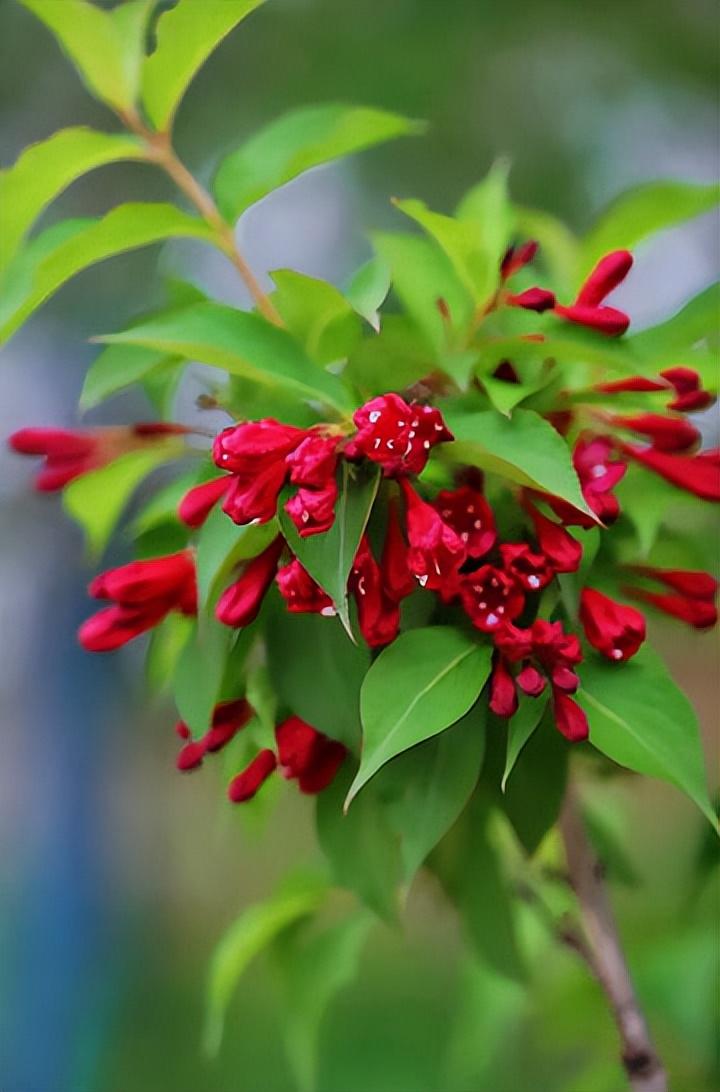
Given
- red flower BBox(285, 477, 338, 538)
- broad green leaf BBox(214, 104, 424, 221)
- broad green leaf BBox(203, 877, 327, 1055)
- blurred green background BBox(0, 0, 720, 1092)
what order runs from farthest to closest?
blurred green background BBox(0, 0, 720, 1092)
broad green leaf BBox(203, 877, 327, 1055)
broad green leaf BBox(214, 104, 424, 221)
red flower BBox(285, 477, 338, 538)

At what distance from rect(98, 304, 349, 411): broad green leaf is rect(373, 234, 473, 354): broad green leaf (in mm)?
67

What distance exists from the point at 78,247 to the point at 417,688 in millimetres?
209

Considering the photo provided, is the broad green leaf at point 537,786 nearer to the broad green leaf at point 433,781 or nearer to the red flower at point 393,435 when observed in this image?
the broad green leaf at point 433,781

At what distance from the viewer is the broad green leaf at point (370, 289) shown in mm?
416

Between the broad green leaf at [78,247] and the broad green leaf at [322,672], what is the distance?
155 millimetres

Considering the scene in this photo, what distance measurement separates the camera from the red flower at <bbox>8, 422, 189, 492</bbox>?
1.65ft

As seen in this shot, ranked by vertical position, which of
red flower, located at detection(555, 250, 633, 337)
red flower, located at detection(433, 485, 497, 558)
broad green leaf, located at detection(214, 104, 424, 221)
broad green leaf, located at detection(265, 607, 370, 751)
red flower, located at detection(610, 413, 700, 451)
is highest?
broad green leaf, located at detection(214, 104, 424, 221)

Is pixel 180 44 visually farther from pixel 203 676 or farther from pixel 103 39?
pixel 203 676

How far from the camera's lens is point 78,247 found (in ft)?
1.42

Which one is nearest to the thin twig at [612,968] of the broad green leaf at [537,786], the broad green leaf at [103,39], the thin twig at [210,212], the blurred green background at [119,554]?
the broad green leaf at [537,786]

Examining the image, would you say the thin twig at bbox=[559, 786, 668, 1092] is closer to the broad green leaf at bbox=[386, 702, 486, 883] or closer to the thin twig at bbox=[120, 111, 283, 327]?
the broad green leaf at bbox=[386, 702, 486, 883]

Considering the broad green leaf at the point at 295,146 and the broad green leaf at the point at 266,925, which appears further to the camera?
the broad green leaf at the point at 266,925

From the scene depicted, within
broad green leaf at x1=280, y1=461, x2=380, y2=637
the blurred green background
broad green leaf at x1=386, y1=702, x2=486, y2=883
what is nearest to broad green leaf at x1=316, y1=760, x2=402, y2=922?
broad green leaf at x1=386, y1=702, x2=486, y2=883

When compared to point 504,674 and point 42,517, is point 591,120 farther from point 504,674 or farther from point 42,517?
point 504,674
